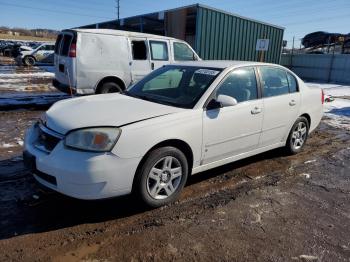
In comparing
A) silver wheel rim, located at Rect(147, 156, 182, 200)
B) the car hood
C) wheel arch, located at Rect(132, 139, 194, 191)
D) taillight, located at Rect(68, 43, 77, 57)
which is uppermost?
taillight, located at Rect(68, 43, 77, 57)

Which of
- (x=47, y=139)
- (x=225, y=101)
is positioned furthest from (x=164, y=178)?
(x=47, y=139)

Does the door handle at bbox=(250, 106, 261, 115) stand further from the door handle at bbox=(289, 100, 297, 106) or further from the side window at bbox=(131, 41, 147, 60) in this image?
the side window at bbox=(131, 41, 147, 60)

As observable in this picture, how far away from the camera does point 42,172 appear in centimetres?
316

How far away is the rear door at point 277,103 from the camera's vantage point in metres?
4.69

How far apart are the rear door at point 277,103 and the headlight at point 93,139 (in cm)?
239

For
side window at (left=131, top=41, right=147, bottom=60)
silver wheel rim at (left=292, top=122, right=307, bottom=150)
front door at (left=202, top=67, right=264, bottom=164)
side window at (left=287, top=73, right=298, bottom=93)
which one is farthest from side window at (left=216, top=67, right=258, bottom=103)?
side window at (left=131, top=41, right=147, bottom=60)

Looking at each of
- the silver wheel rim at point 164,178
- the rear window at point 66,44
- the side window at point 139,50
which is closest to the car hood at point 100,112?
the silver wheel rim at point 164,178

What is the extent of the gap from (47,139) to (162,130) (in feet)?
3.80

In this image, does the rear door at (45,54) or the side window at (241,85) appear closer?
the side window at (241,85)

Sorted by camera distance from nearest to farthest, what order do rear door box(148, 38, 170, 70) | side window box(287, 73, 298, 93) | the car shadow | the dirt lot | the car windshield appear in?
the dirt lot
the car shadow
the car windshield
side window box(287, 73, 298, 93)
rear door box(148, 38, 170, 70)

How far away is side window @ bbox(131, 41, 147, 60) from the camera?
873 cm

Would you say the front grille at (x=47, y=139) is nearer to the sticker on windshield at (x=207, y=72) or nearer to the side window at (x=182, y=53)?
the sticker on windshield at (x=207, y=72)

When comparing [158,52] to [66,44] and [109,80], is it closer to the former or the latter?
[109,80]

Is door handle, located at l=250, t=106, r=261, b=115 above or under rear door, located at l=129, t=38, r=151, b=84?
under
